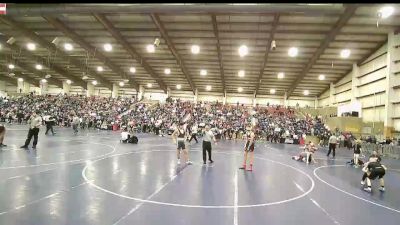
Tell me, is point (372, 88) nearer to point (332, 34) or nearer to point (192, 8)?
point (332, 34)

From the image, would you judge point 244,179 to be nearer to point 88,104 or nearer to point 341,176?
point 341,176

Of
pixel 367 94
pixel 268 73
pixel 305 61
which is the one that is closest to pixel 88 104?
pixel 268 73

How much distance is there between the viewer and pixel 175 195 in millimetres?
8484

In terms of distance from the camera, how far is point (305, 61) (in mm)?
35375

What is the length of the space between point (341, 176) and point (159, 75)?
36.3m

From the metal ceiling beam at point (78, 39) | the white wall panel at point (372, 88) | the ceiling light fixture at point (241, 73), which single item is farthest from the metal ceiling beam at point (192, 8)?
the ceiling light fixture at point (241, 73)

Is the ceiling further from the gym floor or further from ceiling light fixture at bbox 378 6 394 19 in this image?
the gym floor

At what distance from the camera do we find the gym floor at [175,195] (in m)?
6.63

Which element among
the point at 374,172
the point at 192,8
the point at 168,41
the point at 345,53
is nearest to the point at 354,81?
the point at 345,53

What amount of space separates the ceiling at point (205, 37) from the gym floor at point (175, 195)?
10.7 meters

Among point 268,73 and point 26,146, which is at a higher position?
point 268,73

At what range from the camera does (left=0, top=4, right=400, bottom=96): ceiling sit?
22.4 m

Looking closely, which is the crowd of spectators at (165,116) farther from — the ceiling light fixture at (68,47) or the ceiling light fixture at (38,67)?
the ceiling light fixture at (68,47)

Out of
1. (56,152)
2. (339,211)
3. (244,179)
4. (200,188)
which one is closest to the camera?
(339,211)
